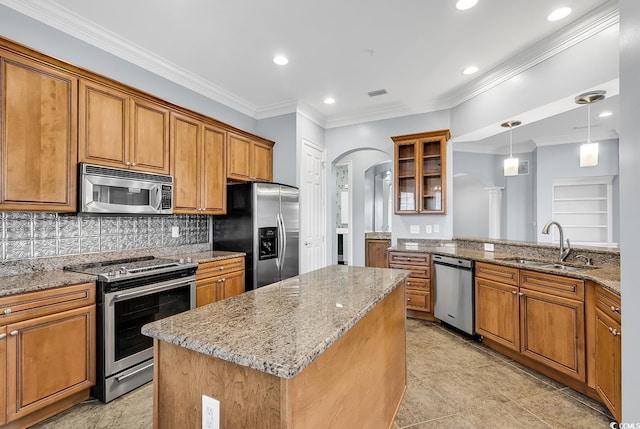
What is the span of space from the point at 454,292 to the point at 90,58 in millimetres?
4312

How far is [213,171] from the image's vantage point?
3.59 meters

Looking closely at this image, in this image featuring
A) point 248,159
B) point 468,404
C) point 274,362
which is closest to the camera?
point 274,362

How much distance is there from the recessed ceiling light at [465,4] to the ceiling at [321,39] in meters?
0.04

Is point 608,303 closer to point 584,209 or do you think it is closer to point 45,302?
point 45,302

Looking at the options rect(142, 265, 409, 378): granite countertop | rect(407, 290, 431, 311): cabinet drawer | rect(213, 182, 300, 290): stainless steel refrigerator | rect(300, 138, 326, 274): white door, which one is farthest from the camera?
rect(300, 138, 326, 274): white door

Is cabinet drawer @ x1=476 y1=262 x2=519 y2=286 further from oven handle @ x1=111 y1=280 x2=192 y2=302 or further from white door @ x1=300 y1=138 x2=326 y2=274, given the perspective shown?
oven handle @ x1=111 y1=280 x2=192 y2=302

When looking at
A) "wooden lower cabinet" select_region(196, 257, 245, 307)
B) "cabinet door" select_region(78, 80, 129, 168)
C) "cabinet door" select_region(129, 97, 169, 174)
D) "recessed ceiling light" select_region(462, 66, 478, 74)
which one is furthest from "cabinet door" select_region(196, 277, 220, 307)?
"recessed ceiling light" select_region(462, 66, 478, 74)

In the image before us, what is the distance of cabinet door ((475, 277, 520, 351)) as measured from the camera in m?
2.82

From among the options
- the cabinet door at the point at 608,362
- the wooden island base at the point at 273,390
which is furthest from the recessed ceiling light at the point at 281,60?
the cabinet door at the point at 608,362

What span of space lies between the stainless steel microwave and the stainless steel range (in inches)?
19.5

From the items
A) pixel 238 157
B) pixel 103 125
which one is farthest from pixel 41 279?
pixel 238 157

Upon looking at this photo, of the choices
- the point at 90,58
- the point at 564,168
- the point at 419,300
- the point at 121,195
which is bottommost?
the point at 419,300

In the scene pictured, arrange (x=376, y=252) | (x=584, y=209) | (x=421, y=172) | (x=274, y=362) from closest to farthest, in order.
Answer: (x=274, y=362) → (x=421, y=172) → (x=584, y=209) → (x=376, y=252)

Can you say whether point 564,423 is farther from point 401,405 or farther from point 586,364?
point 401,405
